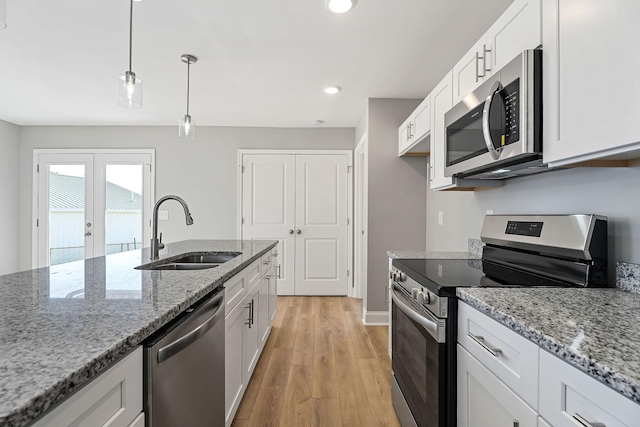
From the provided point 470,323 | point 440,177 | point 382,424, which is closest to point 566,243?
point 470,323

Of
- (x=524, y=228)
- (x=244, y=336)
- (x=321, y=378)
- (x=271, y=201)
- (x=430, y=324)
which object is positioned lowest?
(x=321, y=378)

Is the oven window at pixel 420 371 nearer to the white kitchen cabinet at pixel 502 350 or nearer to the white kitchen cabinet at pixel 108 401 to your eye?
the white kitchen cabinet at pixel 502 350

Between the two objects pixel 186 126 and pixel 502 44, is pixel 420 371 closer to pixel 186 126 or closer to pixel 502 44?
pixel 502 44

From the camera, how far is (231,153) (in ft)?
15.2

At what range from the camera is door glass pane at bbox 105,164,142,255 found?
4.61 m

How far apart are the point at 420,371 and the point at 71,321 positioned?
1.25 meters

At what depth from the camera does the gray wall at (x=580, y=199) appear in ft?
3.71

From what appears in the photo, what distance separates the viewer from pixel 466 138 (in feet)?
5.45

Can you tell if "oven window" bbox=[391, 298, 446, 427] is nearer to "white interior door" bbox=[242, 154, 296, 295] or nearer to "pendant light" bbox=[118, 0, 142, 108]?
"pendant light" bbox=[118, 0, 142, 108]

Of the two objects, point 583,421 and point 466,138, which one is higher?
point 466,138

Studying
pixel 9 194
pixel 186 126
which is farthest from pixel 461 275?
pixel 9 194

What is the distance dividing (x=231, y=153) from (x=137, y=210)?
157 cm

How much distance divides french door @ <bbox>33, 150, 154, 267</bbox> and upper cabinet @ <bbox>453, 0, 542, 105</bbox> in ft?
13.9

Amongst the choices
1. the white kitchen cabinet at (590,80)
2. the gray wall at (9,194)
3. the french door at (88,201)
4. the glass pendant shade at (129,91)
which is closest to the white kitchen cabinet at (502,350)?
→ the white kitchen cabinet at (590,80)
